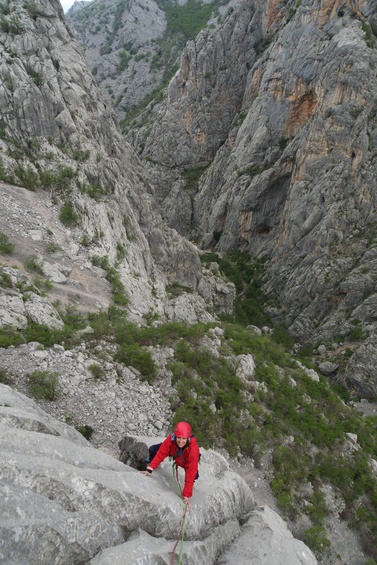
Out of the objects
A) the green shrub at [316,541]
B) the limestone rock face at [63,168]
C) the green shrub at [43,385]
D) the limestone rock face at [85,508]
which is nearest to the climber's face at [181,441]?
the limestone rock face at [85,508]

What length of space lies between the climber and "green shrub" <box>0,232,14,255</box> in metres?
13.6

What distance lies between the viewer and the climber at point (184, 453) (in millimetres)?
5270

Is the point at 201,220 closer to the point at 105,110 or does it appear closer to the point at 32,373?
the point at 105,110

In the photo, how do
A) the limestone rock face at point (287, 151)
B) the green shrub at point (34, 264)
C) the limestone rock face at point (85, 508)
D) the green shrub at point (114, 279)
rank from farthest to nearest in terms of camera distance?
the limestone rock face at point (287, 151), the green shrub at point (114, 279), the green shrub at point (34, 264), the limestone rock face at point (85, 508)

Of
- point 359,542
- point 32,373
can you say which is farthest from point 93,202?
point 359,542

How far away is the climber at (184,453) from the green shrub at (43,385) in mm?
4474

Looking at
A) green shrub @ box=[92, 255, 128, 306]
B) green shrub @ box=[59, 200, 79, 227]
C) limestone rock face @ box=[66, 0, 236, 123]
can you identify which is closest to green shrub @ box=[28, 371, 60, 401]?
green shrub @ box=[92, 255, 128, 306]

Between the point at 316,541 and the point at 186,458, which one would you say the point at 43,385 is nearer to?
the point at 186,458

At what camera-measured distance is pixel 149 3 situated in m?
108

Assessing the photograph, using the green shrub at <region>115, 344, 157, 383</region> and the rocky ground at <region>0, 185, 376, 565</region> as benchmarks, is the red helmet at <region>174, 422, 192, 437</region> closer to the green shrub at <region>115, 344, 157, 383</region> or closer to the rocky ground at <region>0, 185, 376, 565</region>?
the rocky ground at <region>0, 185, 376, 565</region>

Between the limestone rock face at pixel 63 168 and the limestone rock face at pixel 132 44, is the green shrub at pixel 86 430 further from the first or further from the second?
the limestone rock face at pixel 132 44

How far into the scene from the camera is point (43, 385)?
8.87m

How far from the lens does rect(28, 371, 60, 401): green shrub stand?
342 inches

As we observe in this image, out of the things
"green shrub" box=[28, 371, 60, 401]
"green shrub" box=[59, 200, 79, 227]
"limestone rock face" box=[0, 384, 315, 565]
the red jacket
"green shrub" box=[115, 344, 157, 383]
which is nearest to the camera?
"limestone rock face" box=[0, 384, 315, 565]
